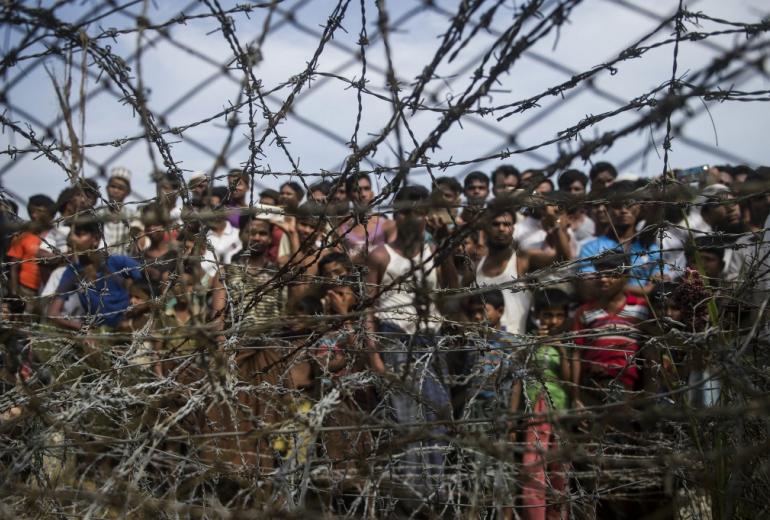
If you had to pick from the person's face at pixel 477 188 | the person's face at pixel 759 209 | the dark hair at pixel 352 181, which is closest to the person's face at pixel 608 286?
the dark hair at pixel 352 181

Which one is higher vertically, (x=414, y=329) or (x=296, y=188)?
(x=296, y=188)

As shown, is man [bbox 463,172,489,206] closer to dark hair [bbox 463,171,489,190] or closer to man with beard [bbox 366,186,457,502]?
dark hair [bbox 463,171,489,190]

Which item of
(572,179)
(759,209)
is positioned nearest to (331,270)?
(572,179)

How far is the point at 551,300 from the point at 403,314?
146 cm

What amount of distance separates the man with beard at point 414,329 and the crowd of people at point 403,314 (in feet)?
0.05

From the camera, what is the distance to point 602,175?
432cm

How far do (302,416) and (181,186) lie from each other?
2.41 feet

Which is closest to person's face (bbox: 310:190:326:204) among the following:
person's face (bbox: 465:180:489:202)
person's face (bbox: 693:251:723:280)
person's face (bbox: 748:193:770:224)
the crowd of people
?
the crowd of people

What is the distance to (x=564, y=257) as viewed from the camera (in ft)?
11.5

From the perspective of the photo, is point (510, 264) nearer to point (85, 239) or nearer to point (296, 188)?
point (296, 188)

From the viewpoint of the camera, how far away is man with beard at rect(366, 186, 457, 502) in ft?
4.77

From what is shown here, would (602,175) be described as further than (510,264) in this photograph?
Yes

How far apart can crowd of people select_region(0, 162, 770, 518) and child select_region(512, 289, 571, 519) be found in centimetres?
2

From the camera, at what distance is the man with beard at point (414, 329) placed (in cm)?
146
